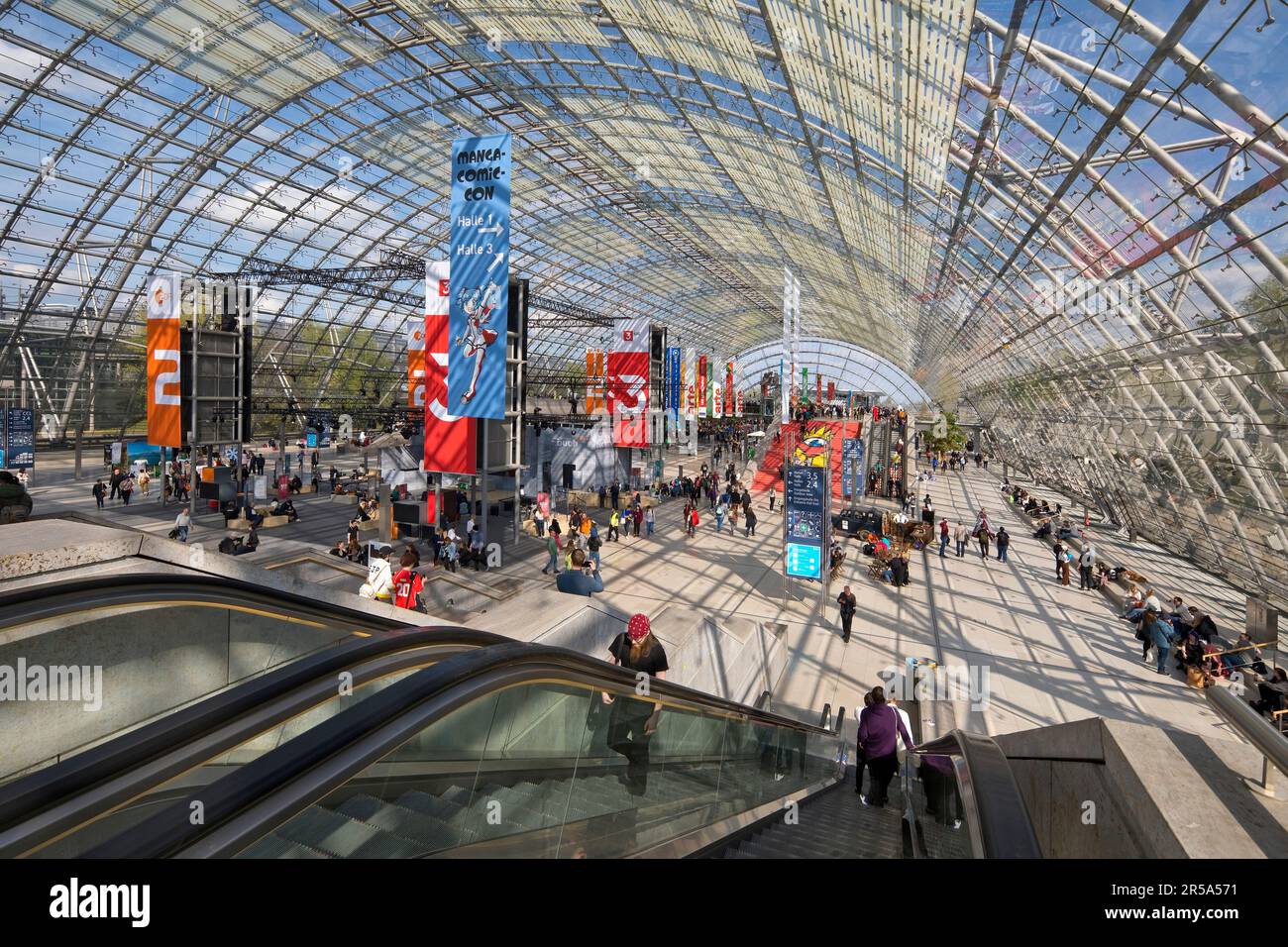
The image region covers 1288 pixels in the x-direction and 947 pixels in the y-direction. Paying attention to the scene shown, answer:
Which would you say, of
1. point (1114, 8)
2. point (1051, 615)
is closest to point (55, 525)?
point (1114, 8)

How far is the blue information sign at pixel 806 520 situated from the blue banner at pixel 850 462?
15.4m

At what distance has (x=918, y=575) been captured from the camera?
19.2 meters

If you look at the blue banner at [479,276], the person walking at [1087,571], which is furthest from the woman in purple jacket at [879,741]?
the person walking at [1087,571]

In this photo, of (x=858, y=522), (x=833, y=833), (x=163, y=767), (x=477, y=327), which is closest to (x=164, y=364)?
(x=477, y=327)

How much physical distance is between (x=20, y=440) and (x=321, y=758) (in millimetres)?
30917

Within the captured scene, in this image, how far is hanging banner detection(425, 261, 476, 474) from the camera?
16.1m

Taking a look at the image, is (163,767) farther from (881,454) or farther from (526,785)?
(881,454)

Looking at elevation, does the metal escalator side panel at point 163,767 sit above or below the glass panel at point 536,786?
above

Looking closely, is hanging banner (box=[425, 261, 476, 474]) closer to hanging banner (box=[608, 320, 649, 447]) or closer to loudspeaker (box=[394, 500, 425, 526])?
loudspeaker (box=[394, 500, 425, 526])

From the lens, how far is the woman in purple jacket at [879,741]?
5.38 metres

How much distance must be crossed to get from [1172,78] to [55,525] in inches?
536

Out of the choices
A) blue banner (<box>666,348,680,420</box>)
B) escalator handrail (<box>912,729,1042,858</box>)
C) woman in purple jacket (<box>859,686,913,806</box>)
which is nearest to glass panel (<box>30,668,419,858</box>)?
escalator handrail (<box>912,729,1042,858</box>)

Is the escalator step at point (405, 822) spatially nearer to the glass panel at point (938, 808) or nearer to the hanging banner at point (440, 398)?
the glass panel at point (938, 808)

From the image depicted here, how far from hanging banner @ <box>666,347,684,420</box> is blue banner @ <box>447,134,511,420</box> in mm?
16837
